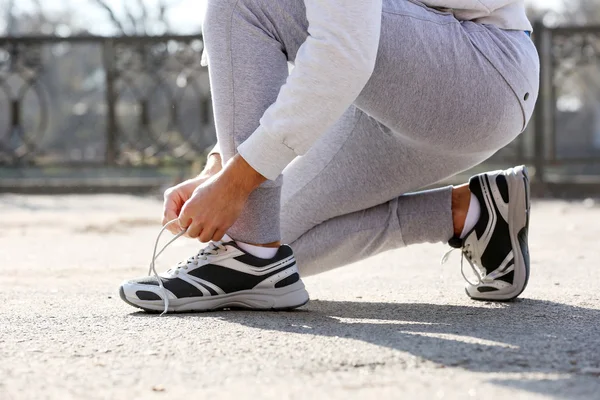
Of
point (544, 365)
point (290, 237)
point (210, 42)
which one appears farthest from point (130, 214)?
point (544, 365)

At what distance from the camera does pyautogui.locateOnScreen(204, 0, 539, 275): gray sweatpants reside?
1962 mm

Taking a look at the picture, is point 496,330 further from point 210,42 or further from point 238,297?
point 210,42

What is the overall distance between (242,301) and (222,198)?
0.33 meters

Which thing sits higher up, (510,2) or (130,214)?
(510,2)

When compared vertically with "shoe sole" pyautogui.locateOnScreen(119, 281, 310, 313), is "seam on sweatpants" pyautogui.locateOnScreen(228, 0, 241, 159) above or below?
above

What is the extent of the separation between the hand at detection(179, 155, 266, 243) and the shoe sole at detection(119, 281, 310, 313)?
0.78 feet

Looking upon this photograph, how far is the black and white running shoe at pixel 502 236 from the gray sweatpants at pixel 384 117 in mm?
83

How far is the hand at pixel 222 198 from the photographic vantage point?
1849 millimetres

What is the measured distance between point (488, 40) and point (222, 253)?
0.74 m

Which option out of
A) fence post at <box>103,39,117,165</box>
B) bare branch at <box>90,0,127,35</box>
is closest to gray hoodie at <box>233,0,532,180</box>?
fence post at <box>103,39,117,165</box>

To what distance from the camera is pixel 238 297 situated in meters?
2.08

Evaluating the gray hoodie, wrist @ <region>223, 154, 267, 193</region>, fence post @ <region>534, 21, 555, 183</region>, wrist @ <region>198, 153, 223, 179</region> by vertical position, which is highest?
the gray hoodie

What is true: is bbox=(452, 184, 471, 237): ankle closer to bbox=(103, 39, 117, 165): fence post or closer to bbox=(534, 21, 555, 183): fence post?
bbox=(534, 21, 555, 183): fence post

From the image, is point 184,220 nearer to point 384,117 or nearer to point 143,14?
point 384,117
